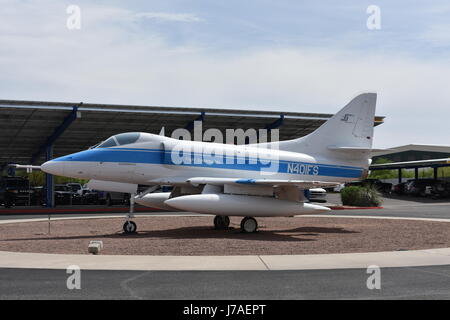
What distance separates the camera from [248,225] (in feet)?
A: 59.6

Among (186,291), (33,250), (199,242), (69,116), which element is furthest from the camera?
(69,116)

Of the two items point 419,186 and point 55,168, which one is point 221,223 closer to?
point 55,168

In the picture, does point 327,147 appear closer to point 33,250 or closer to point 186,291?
point 33,250

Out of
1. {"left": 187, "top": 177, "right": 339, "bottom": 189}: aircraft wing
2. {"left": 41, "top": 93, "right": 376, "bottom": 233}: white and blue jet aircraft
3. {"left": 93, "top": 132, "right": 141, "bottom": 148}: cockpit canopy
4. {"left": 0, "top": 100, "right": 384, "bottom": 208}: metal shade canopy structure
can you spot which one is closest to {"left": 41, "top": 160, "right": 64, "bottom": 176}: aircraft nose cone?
{"left": 41, "top": 93, "right": 376, "bottom": 233}: white and blue jet aircraft

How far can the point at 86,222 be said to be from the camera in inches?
Answer: 920

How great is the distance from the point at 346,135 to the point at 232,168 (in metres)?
4.96

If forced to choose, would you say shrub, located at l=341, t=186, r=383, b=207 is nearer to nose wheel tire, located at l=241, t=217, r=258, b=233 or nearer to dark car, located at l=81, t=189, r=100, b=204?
nose wheel tire, located at l=241, t=217, r=258, b=233

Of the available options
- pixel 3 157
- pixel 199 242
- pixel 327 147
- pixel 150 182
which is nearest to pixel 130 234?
pixel 150 182

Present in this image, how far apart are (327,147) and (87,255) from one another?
11.1 metres

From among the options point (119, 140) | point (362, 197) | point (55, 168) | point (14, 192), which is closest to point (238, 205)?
point (119, 140)

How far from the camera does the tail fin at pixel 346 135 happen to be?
2053 centimetres

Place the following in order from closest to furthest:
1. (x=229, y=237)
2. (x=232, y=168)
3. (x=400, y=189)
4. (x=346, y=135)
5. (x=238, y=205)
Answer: (x=229, y=237)
(x=238, y=205)
(x=232, y=168)
(x=346, y=135)
(x=400, y=189)

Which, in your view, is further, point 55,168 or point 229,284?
point 55,168

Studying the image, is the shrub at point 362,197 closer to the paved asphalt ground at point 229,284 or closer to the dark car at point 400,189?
the dark car at point 400,189
